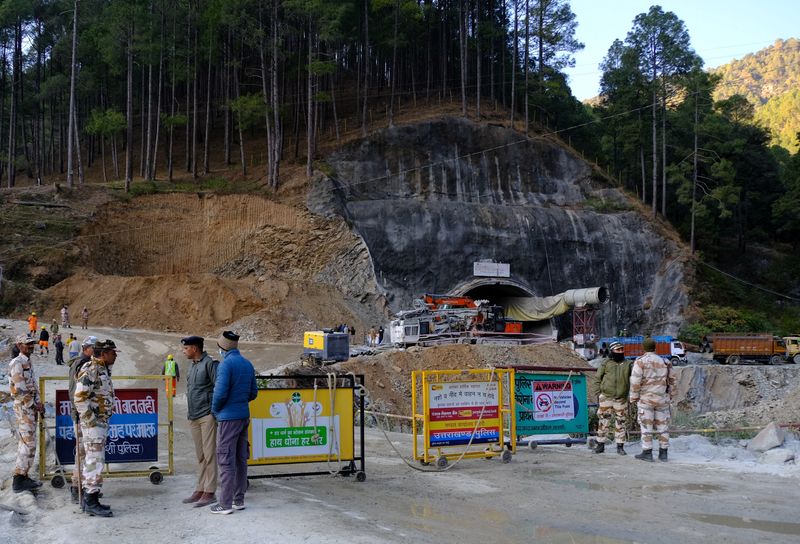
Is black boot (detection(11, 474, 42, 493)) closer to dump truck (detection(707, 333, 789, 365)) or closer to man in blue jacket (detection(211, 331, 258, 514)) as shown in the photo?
man in blue jacket (detection(211, 331, 258, 514))

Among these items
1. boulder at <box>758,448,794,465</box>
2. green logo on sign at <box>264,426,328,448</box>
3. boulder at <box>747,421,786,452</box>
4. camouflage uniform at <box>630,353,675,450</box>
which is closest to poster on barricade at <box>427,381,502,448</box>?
green logo on sign at <box>264,426,328,448</box>

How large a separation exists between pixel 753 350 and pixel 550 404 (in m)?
31.9

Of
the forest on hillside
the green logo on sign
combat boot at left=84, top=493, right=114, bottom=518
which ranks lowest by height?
combat boot at left=84, top=493, right=114, bottom=518

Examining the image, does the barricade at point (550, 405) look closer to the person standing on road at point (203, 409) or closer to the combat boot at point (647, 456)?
the combat boot at point (647, 456)

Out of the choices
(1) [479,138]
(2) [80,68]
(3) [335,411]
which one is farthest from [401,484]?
(2) [80,68]

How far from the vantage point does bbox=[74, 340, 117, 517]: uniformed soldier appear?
25.8 ft

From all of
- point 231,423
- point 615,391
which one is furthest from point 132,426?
point 615,391

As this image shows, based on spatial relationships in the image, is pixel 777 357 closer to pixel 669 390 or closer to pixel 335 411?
pixel 669 390

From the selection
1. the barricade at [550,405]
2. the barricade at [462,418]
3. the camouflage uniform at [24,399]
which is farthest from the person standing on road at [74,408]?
the barricade at [550,405]

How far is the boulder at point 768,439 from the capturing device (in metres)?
12.1

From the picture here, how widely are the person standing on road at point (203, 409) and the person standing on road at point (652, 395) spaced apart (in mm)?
7037

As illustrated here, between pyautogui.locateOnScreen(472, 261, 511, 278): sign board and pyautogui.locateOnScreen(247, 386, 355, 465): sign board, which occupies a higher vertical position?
pyautogui.locateOnScreen(472, 261, 511, 278): sign board

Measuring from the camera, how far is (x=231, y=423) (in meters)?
8.08

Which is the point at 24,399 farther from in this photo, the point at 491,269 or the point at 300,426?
the point at 491,269
